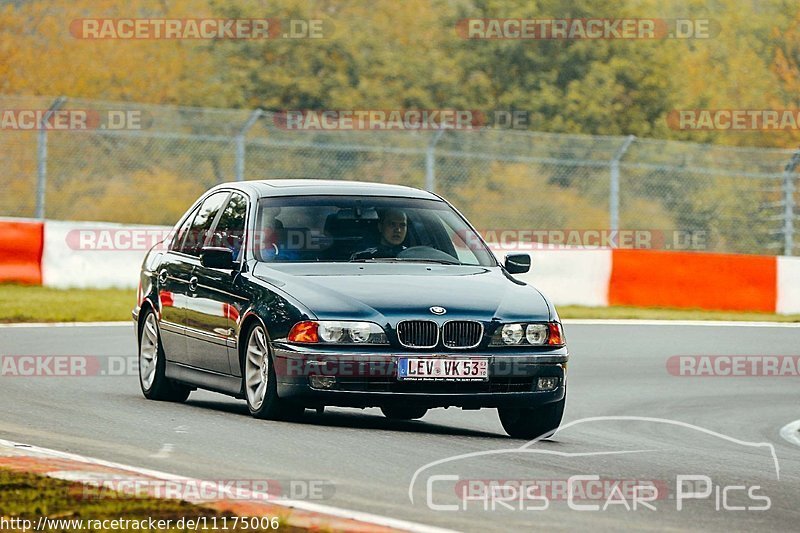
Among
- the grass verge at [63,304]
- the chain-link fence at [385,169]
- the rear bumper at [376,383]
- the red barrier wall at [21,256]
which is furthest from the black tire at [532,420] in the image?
the red barrier wall at [21,256]

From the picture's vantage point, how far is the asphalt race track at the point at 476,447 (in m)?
7.59

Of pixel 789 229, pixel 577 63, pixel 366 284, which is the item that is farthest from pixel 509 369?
pixel 577 63

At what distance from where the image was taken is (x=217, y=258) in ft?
35.9

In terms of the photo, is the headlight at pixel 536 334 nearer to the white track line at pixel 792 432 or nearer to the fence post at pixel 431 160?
the white track line at pixel 792 432

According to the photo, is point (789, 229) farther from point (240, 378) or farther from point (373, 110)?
point (373, 110)

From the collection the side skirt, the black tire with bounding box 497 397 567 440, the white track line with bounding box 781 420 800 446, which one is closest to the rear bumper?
the black tire with bounding box 497 397 567 440

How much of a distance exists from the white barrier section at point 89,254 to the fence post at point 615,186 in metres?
6.35

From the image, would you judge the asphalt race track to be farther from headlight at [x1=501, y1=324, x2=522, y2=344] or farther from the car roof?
the car roof

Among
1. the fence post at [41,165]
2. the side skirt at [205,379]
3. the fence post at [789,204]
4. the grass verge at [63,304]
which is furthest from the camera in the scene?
the fence post at [789,204]

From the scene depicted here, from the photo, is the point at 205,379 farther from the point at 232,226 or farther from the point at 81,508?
the point at 81,508

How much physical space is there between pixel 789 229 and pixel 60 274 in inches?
412

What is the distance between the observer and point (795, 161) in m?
24.6

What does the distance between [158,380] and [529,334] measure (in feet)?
10.1

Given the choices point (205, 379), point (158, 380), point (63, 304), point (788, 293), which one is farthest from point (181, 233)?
point (788, 293)
